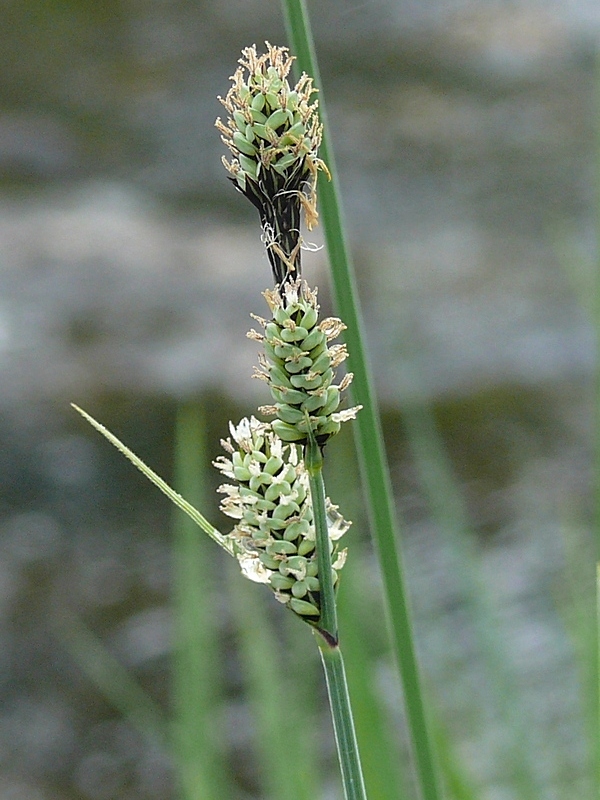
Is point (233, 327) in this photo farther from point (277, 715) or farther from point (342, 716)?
point (342, 716)

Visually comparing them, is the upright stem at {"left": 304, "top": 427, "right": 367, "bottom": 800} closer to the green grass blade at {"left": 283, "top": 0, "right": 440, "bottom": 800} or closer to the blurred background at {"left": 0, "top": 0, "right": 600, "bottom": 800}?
the green grass blade at {"left": 283, "top": 0, "right": 440, "bottom": 800}

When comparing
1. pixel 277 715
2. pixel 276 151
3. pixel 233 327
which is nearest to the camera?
pixel 276 151

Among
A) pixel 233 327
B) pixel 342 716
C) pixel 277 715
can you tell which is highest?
pixel 233 327

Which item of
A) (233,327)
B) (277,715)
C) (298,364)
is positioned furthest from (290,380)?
(233,327)

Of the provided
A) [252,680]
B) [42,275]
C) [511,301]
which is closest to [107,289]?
[42,275]

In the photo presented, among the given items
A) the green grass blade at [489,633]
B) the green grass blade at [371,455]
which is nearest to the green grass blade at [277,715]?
the green grass blade at [489,633]

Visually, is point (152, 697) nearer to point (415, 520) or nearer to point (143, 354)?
point (415, 520)
